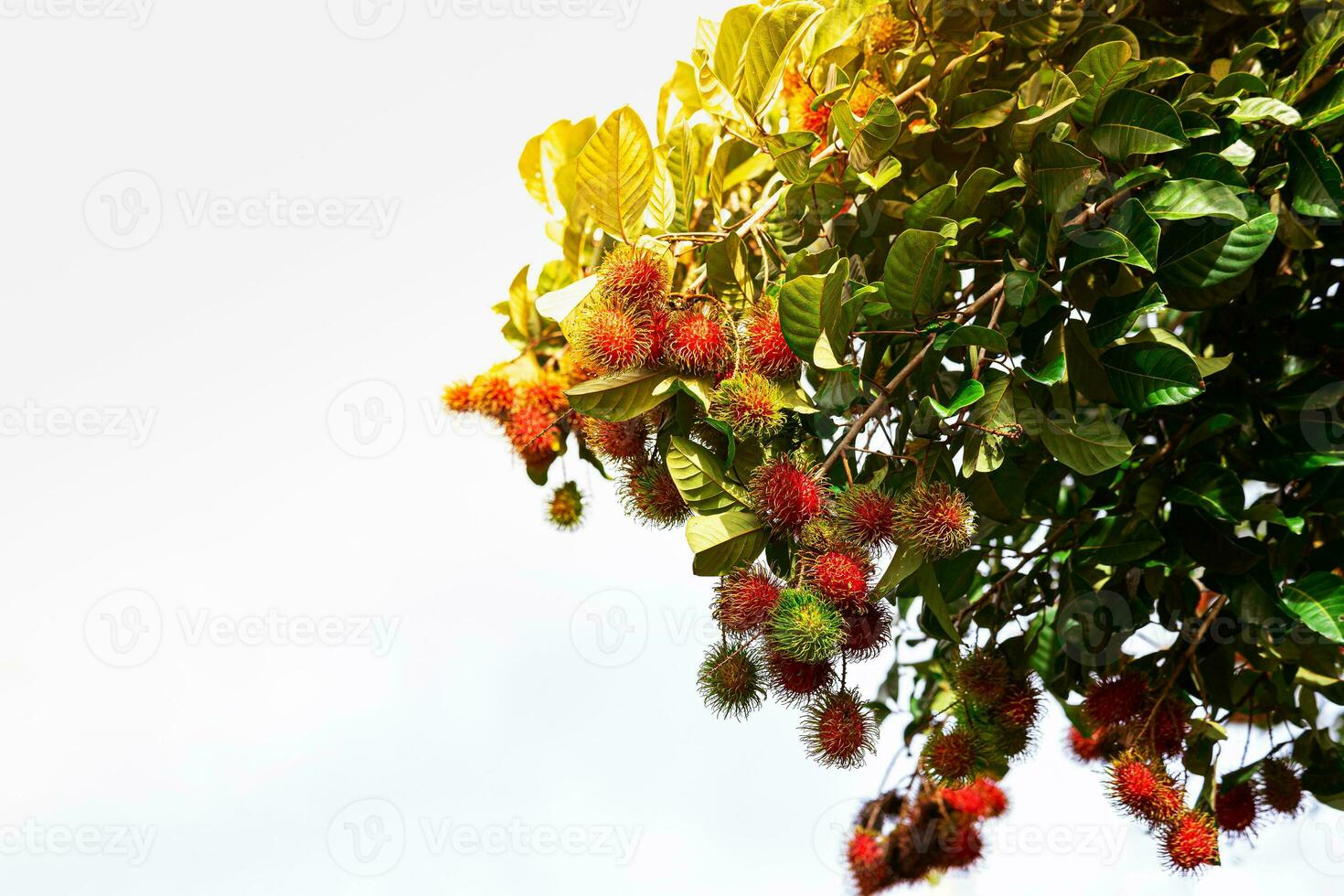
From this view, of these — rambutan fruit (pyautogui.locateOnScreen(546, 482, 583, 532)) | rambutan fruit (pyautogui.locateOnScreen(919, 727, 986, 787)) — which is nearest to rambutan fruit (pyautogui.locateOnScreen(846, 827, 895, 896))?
rambutan fruit (pyautogui.locateOnScreen(919, 727, 986, 787))

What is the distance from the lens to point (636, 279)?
1003mm

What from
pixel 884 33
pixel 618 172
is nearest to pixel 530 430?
pixel 618 172

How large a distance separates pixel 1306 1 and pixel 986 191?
57cm

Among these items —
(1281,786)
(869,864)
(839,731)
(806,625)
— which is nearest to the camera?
(806,625)

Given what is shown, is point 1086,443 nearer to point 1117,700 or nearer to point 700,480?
point 700,480

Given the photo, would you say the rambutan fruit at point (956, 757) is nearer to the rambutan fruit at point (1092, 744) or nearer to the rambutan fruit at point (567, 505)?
the rambutan fruit at point (1092, 744)

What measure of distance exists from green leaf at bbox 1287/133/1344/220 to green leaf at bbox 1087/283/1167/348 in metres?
0.30

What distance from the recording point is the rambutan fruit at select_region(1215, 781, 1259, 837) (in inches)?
58.8

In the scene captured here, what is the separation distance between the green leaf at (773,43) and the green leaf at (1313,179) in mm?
553

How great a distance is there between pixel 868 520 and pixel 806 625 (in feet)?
0.41

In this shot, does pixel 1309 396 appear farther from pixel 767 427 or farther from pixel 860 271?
pixel 767 427

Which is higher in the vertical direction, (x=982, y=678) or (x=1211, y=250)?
(x=1211, y=250)

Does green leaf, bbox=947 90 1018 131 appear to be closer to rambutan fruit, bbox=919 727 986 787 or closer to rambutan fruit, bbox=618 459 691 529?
rambutan fruit, bbox=618 459 691 529

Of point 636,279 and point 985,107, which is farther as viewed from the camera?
point 985,107
